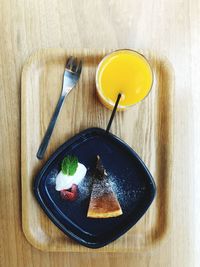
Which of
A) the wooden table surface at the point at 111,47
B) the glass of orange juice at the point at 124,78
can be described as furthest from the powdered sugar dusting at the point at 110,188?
the glass of orange juice at the point at 124,78

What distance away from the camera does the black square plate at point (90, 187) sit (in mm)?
1158

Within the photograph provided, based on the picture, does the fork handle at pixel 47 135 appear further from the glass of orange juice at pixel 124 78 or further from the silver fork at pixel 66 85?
the glass of orange juice at pixel 124 78

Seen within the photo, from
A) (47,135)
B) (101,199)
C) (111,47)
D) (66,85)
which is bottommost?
(101,199)

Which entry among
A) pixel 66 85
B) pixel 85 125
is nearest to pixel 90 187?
pixel 85 125

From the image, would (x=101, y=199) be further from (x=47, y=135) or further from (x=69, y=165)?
(x=47, y=135)

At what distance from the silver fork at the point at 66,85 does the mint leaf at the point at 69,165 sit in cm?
7

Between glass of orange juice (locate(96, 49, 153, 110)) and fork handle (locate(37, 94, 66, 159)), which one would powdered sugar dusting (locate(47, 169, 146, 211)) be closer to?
fork handle (locate(37, 94, 66, 159))

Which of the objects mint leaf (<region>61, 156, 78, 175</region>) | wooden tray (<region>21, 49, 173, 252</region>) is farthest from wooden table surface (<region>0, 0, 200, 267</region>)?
mint leaf (<region>61, 156, 78, 175</region>)

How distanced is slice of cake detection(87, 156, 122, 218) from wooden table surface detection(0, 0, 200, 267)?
131 millimetres

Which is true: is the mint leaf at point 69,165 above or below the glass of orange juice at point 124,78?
below

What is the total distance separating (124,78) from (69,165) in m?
0.28

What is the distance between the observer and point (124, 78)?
1122 millimetres

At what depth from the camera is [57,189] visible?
1.16 meters

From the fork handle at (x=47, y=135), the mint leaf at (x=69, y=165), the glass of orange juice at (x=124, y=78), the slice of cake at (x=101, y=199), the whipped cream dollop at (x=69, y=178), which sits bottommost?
the slice of cake at (x=101, y=199)
